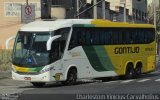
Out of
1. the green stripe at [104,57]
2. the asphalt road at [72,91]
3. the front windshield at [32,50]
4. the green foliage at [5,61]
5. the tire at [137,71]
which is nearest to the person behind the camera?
the asphalt road at [72,91]

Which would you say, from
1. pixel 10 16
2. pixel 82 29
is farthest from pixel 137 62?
pixel 10 16

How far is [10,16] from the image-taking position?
5978 centimetres

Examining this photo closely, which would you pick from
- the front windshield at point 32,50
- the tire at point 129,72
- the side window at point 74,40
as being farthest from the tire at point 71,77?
the tire at point 129,72

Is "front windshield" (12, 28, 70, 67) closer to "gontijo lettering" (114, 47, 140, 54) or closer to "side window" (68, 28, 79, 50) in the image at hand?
"side window" (68, 28, 79, 50)

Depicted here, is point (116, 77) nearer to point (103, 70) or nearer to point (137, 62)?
point (137, 62)

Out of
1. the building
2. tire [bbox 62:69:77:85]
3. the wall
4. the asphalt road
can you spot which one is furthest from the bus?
the building

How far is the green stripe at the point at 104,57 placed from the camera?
29513 mm

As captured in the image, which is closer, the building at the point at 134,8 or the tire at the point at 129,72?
the tire at the point at 129,72

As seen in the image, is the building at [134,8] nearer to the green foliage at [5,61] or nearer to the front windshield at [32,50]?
the green foliage at [5,61]

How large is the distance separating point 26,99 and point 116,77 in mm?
20493

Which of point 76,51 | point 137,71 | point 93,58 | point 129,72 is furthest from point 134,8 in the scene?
point 76,51

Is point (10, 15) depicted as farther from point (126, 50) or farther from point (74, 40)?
point (74, 40)

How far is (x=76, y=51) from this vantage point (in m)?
27.8

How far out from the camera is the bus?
25906 mm
